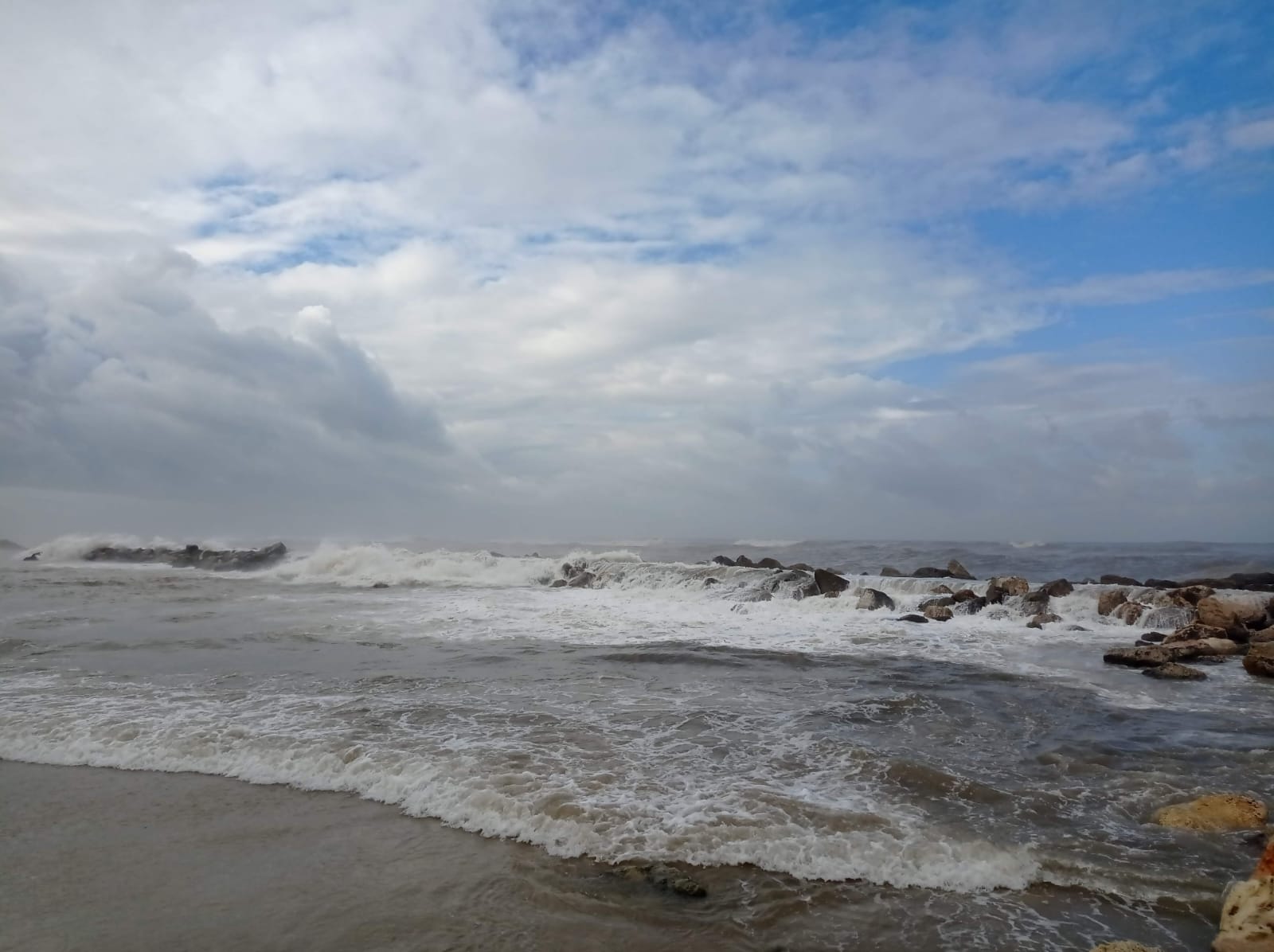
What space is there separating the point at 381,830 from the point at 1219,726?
9.93 metres

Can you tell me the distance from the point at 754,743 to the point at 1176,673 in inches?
343

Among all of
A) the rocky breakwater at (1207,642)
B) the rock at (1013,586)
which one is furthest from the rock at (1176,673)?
the rock at (1013,586)

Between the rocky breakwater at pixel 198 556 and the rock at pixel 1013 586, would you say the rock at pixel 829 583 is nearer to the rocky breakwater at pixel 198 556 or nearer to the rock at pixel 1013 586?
the rock at pixel 1013 586

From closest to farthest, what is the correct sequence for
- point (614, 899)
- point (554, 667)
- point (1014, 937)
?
point (1014, 937), point (614, 899), point (554, 667)

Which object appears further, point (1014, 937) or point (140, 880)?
point (140, 880)

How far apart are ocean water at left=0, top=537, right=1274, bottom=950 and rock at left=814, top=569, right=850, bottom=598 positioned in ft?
8.66

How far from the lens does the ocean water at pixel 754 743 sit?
17.8ft

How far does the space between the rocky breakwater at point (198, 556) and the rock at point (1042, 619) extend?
3685 centimetres

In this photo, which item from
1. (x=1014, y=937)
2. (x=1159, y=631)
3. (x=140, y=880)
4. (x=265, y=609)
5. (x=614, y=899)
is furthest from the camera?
(x=265, y=609)

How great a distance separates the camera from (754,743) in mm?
8695

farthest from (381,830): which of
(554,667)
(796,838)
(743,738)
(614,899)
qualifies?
(554,667)

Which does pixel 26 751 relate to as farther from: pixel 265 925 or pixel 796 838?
pixel 796 838

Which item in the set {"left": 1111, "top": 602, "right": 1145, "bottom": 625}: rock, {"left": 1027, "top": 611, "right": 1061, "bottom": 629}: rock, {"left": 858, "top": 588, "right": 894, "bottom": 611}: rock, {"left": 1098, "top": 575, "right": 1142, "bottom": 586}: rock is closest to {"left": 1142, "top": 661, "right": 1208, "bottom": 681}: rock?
{"left": 1027, "top": 611, "right": 1061, "bottom": 629}: rock

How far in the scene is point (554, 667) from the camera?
13062 mm
